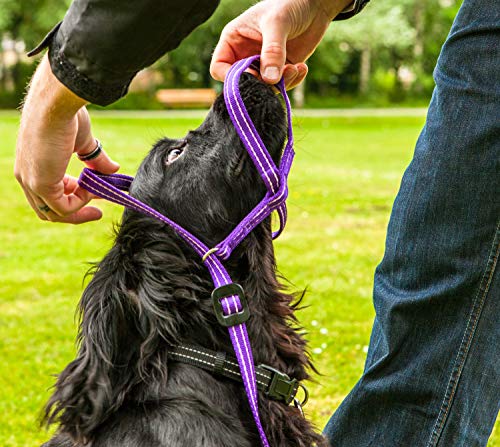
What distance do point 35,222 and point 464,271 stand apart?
28.4 ft

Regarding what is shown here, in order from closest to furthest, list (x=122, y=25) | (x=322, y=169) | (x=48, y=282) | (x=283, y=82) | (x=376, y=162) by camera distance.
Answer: (x=122, y=25), (x=283, y=82), (x=48, y=282), (x=322, y=169), (x=376, y=162)

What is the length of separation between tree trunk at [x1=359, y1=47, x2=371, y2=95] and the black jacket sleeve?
40258 mm

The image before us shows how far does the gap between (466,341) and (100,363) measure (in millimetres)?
1229

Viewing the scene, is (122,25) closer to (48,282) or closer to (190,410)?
(190,410)

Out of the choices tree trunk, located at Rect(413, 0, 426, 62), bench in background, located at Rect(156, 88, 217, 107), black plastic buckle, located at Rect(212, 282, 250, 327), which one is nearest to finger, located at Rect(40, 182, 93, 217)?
black plastic buckle, located at Rect(212, 282, 250, 327)

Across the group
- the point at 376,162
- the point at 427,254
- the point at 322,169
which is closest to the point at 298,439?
the point at 427,254

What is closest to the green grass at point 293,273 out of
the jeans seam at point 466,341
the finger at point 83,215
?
the finger at point 83,215

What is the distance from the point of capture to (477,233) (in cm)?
277

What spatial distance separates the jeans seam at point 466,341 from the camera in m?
2.76

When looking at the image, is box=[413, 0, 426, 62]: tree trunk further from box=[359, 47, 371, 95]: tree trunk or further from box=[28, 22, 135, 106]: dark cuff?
box=[28, 22, 135, 106]: dark cuff

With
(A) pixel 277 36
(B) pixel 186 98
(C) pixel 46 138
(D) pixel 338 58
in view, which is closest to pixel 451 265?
(A) pixel 277 36

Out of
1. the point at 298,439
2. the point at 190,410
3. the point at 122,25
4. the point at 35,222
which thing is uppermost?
the point at 122,25

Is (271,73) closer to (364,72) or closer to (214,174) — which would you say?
(214,174)

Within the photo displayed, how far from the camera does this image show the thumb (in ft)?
9.14
